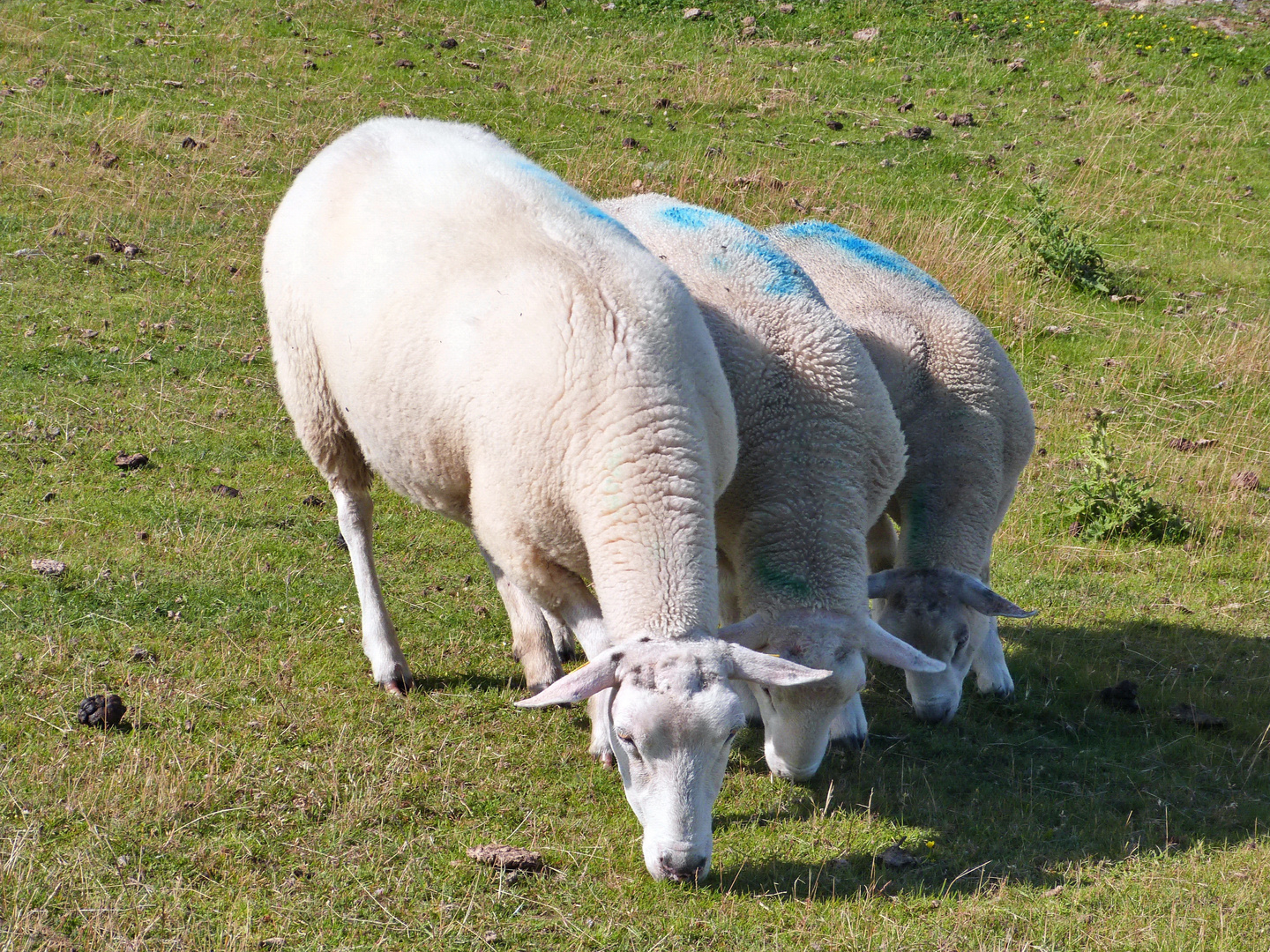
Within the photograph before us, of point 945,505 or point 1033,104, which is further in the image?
point 1033,104

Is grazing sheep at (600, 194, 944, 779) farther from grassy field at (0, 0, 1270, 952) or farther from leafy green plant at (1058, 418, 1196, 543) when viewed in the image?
leafy green plant at (1058, 418, 1196, 543)

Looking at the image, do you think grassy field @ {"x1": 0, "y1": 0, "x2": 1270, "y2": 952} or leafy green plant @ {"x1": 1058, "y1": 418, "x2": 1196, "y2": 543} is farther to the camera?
leafy green plant @ {"x1": 1058, "y1": 418, "x2": 1196, "y2": 543}

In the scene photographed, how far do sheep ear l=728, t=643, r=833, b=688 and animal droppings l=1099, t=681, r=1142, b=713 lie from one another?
8.92ft

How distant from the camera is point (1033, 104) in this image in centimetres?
1567

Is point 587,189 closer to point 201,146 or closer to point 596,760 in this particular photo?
point 201,146

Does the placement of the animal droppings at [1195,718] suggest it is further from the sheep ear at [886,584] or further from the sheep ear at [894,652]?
the sheep ear at [894,652]

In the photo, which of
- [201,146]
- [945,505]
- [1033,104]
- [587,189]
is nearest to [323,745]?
[945,505]

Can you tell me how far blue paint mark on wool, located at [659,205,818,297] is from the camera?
564cm

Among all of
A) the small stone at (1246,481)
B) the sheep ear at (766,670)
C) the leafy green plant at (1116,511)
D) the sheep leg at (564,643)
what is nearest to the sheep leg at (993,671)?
the sheep leg at (564,643)

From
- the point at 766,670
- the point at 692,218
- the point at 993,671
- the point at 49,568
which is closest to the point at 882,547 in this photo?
the point at 993,671

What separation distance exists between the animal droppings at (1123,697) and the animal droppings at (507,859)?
10.5 ft

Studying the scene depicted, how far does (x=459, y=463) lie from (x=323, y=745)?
51.0 inches

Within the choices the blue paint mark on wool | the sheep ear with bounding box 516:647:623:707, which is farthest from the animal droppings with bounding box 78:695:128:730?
the blue paint mark on wool

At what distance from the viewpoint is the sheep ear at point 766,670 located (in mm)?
3953
